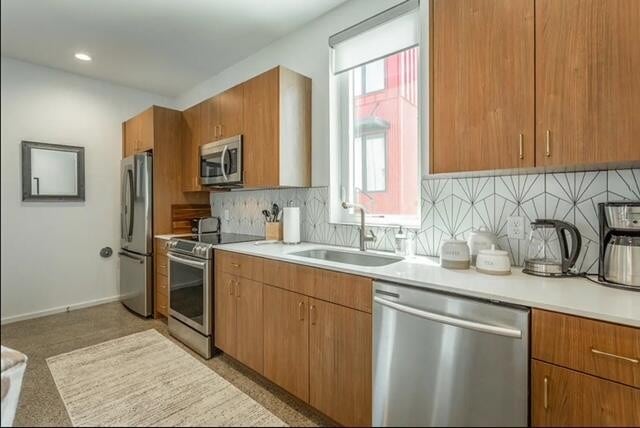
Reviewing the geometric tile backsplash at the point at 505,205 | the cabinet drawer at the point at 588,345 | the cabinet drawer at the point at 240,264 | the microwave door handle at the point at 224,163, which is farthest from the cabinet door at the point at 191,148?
the cabinet drawer at the point at 588,345

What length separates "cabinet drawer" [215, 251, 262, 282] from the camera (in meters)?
1.80

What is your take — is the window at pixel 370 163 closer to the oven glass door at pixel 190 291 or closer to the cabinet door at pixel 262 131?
the cabinet door at pixel 262 131

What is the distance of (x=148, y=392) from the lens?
0.58 metres

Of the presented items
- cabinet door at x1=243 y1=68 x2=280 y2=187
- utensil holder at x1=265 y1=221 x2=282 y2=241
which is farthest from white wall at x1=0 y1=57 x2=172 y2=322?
utensil holder at x1=265 y1=221 x2=282 y2=241

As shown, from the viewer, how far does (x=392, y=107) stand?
6.52ft

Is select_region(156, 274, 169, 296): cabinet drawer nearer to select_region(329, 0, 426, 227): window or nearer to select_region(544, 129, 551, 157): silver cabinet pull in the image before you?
select_region(329, 0, 426, 227): window

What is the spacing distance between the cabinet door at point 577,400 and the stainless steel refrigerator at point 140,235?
2806mm

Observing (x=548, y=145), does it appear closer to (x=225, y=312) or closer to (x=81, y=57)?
(x=81, y=57)

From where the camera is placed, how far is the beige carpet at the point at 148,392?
0.54 m

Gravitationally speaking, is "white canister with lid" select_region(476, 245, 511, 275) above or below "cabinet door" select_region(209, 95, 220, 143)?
below

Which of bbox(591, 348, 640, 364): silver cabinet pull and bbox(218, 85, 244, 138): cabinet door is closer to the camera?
bbox(591, 348, 640, 364): silver cabinet pull

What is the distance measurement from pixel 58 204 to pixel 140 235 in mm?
2080

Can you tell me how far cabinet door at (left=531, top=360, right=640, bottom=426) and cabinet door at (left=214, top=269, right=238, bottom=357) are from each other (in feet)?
5.14

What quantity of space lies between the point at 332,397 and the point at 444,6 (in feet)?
5.78
